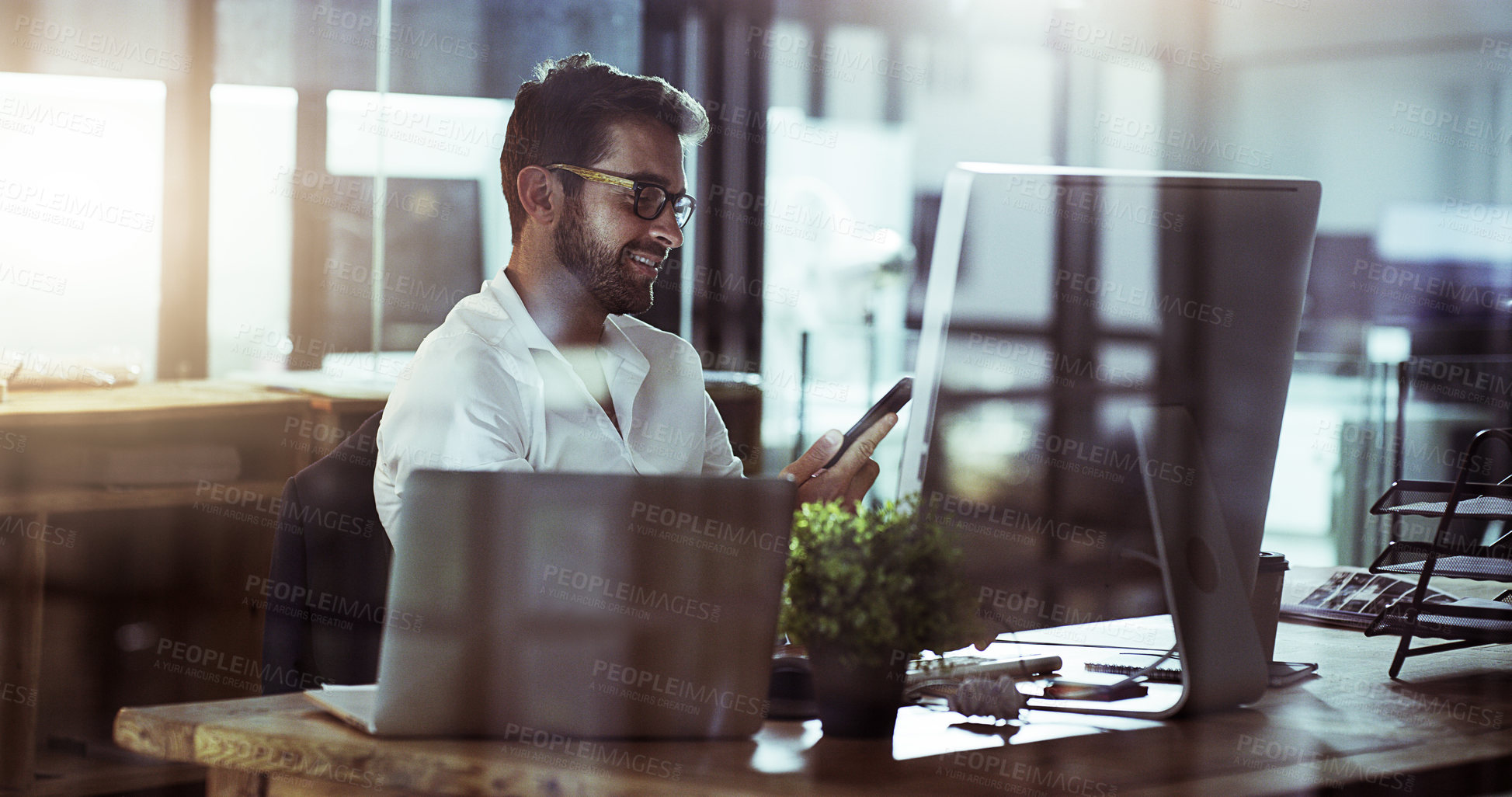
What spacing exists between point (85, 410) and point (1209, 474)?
229 cm

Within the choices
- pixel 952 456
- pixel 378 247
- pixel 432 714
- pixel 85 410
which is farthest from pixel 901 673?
pixel 378 247

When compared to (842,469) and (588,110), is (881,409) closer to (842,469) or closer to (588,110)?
(842,469)

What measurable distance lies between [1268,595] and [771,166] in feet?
11.9

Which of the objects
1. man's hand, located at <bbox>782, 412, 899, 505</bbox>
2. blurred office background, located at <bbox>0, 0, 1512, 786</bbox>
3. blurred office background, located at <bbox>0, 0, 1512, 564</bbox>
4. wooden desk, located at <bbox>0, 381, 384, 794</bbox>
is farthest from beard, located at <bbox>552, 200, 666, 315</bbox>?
blurred office background, located at <bbox>0, 0, 1512, 564</bbox>

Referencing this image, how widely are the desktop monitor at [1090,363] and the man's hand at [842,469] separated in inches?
6.9

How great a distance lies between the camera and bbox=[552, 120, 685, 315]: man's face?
2.00m

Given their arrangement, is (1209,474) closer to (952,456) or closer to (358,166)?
(952,456)

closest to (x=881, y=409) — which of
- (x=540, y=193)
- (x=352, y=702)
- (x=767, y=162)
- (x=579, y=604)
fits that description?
(x=579, y=604)

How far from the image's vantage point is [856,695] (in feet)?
3.60

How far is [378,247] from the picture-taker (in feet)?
13.0

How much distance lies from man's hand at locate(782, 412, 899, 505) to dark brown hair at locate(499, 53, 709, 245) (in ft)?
2.36

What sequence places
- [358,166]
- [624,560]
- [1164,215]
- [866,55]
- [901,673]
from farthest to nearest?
[866,55] → [358,166] → [1164,215] → [901,673] → [624,560]

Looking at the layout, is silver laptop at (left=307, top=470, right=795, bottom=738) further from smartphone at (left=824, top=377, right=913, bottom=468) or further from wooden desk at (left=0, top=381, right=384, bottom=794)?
wooden desk at (left=0, top=381, right=384, bottom=794)

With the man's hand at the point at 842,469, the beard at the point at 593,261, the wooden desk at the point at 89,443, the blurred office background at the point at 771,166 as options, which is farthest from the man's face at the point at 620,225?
the blurred office background at the point at 771,166
